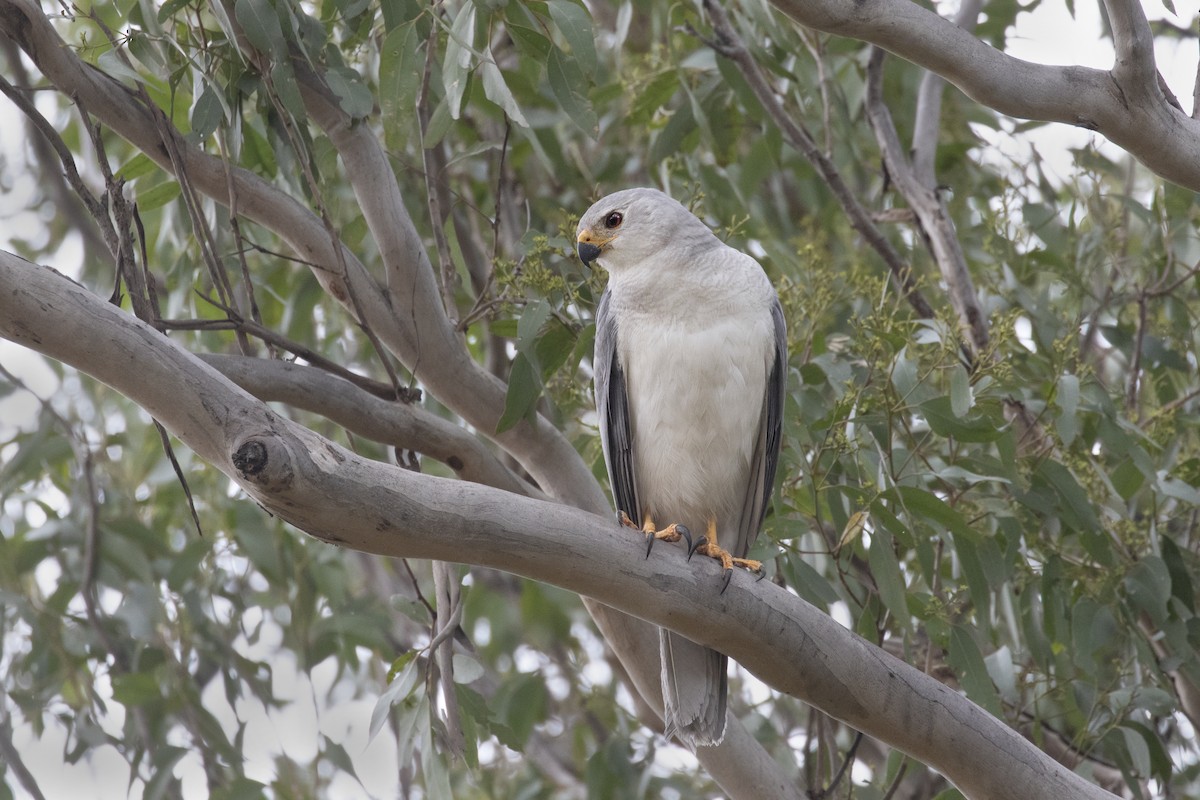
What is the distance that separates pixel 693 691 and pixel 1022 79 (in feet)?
5.25

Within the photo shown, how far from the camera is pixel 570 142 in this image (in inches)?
205

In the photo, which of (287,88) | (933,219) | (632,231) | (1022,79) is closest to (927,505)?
(1022,79)

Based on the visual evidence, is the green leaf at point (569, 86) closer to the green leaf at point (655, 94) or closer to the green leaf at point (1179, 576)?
the green leaf at point (655, 94)

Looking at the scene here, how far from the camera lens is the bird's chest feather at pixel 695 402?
3.18 m

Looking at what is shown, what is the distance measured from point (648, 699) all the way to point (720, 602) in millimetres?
936

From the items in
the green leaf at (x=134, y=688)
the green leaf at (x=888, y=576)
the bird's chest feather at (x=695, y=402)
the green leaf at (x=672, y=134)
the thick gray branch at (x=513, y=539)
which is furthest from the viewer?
the green leaf at (x=672, y=134)

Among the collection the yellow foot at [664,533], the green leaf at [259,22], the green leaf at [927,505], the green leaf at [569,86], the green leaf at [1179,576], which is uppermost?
the green leaf at [259,22]

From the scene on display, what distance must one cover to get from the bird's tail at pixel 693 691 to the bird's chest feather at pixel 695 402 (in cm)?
43

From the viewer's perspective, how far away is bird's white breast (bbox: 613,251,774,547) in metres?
3.18

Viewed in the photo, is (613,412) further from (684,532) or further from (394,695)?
(394,695)

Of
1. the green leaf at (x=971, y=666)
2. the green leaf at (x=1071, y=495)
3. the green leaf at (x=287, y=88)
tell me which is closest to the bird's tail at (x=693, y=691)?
the green leaf at (x=971, y=666)

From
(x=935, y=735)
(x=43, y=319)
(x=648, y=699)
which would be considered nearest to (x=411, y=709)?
(x=648, y=699)

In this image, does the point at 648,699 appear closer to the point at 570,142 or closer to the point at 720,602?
the point at 720,602

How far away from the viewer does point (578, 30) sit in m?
2.89
